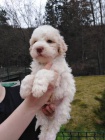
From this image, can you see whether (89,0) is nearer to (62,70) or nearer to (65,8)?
(65,8)

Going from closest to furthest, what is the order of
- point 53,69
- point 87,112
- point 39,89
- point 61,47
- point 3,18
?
point 39,89 → point 53,69 → point 61,47 → point 87,112 → point 3,18

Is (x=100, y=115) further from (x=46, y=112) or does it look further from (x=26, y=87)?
(x=26, y=87)

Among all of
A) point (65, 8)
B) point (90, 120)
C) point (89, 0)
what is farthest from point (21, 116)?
point (65, 8)

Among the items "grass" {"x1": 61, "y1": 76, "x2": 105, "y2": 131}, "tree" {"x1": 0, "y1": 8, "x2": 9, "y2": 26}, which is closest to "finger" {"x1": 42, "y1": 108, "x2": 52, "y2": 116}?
"grass" {"x1": 61, "y1": 76, "x2": 105, "y2": 131}

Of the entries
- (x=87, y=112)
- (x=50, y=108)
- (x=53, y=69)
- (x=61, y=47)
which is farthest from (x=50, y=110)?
(x=87, y=112)

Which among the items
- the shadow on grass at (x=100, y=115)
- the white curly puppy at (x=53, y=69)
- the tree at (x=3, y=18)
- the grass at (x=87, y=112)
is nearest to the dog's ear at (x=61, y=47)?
the white curly puppy at (x=53, y=69)

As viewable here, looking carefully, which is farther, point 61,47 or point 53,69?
point 61,47

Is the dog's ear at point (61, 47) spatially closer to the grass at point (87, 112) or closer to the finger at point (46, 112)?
the finger at point (46, 112)
